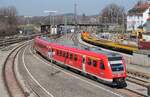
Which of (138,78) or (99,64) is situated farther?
(138,78)

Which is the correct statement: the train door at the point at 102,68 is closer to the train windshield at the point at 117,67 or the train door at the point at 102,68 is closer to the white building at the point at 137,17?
the train windshield at the point at 117,67

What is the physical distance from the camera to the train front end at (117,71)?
2767 centimetres

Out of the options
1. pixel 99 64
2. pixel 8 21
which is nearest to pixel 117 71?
pixel 99 64

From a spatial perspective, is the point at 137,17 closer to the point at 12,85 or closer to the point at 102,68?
the point at 12,85

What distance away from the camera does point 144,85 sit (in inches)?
1112

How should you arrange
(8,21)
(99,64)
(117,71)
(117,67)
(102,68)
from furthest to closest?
(8,21) < (99,64) < (102,68) < (117,67) < (117,71)

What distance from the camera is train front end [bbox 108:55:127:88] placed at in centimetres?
2767

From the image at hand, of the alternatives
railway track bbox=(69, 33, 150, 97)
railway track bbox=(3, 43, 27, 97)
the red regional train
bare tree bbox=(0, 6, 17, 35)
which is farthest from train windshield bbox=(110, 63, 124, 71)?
bare tree bbox=(0, 6, 17, 35)

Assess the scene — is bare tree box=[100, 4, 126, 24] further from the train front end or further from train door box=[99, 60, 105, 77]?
the train front end

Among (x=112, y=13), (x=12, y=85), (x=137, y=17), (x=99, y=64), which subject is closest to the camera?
(x=99, y=64)

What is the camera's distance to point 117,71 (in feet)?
91.6

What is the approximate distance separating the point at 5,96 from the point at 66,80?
7.39 meters

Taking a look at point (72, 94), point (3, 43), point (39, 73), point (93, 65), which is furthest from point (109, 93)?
point (3, 43)

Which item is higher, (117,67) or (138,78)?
(117,67)
